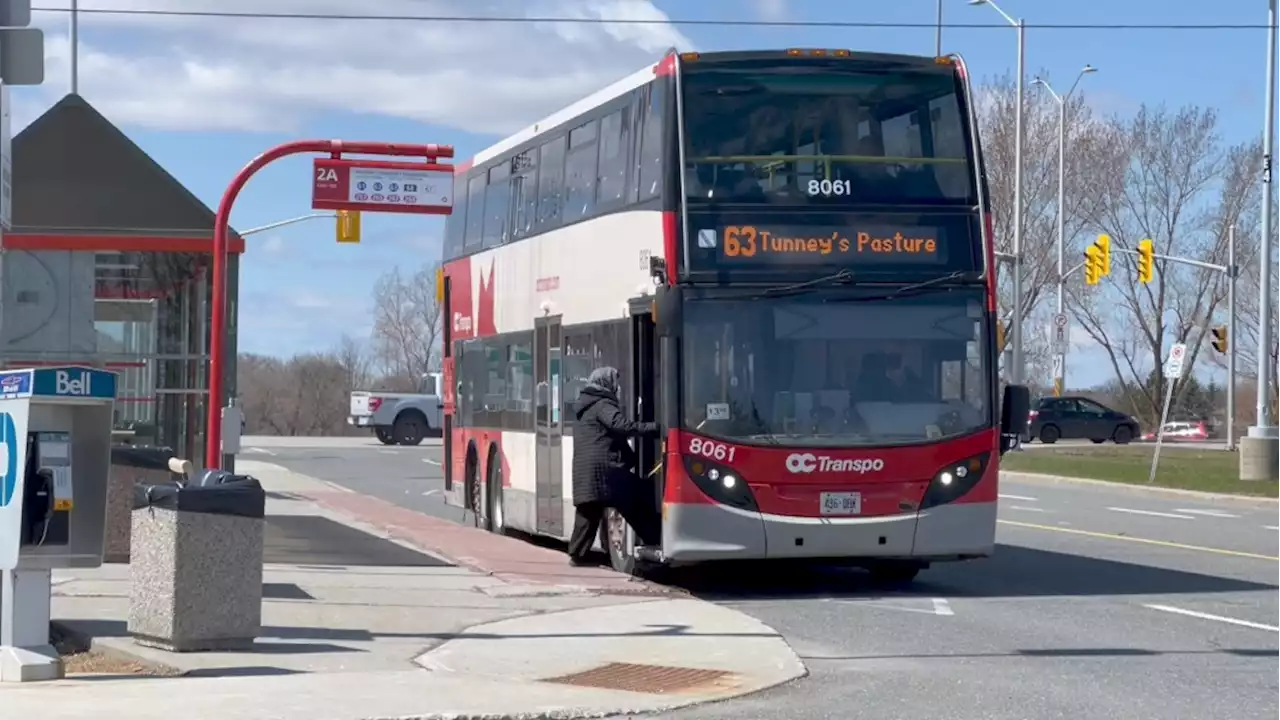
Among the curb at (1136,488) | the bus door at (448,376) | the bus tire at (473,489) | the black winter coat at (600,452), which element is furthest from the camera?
the curb at (1136,488)

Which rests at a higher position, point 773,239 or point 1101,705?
point 773,239

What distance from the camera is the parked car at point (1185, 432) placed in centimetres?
6882

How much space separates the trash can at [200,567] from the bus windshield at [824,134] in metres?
5.15

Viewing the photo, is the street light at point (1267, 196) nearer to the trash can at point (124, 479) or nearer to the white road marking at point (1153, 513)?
the white road marking at point (1153, 513)

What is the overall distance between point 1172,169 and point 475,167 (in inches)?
1828

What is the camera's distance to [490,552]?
17891 mm

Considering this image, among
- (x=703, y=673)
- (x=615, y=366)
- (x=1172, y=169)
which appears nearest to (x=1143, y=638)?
(x=703, y=673)

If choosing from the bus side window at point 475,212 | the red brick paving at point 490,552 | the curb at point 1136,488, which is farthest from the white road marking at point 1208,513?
the bus side window at point 475,212

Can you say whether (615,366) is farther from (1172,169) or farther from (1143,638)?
(1172,169)

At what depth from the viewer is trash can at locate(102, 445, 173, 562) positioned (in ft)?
50.8

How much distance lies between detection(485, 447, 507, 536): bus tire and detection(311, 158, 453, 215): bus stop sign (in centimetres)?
627

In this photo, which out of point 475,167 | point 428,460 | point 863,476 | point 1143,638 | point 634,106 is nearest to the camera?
point 1143,638

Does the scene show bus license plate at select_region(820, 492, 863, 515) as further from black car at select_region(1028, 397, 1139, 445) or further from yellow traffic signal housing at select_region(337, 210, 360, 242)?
black car at select_region(1028, 397, 1139, 445)

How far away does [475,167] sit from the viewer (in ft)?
72.5
